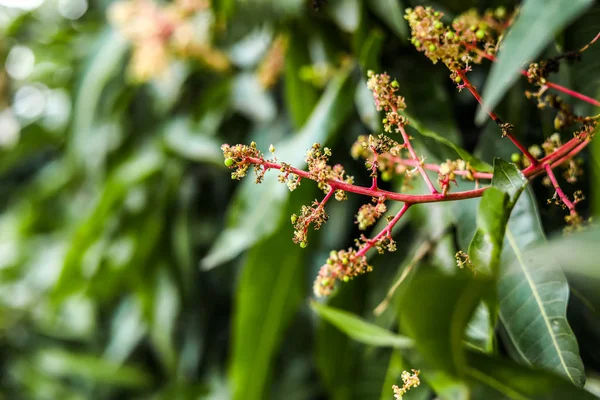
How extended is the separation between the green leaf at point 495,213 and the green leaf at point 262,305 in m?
0.28

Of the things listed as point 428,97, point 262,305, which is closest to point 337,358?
point 262,305

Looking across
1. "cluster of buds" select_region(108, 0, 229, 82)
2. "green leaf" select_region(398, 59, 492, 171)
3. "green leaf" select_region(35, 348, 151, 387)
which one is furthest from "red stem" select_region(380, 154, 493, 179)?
"green leaf" select_region(35, 348, 151, 387)

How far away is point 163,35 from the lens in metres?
0.66

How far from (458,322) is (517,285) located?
0.27ft

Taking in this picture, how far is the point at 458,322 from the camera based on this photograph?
0.52ft

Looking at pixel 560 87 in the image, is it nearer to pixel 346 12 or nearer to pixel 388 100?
pixel 388 100

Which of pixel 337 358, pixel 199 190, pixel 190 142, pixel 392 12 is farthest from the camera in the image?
pixel 199 190

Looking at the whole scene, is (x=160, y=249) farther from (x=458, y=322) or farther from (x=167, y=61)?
(x=458, y=322)

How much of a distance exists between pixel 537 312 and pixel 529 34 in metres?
0.12

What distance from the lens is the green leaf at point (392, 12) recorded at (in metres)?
0.35

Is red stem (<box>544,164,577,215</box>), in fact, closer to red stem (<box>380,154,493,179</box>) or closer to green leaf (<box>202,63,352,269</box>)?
red stem (<box>380,154,493,179</box>)

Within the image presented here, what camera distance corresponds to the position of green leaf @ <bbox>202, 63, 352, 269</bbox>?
1.27 ft

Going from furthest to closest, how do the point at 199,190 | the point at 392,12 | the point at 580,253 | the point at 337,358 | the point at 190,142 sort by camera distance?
the point at 199,190 < the point at 190,142 < the point at 337,358 < the point at 392,12 < the point at 580,253

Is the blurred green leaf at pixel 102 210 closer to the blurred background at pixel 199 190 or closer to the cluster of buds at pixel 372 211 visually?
the blurred background at pixel 199 190
